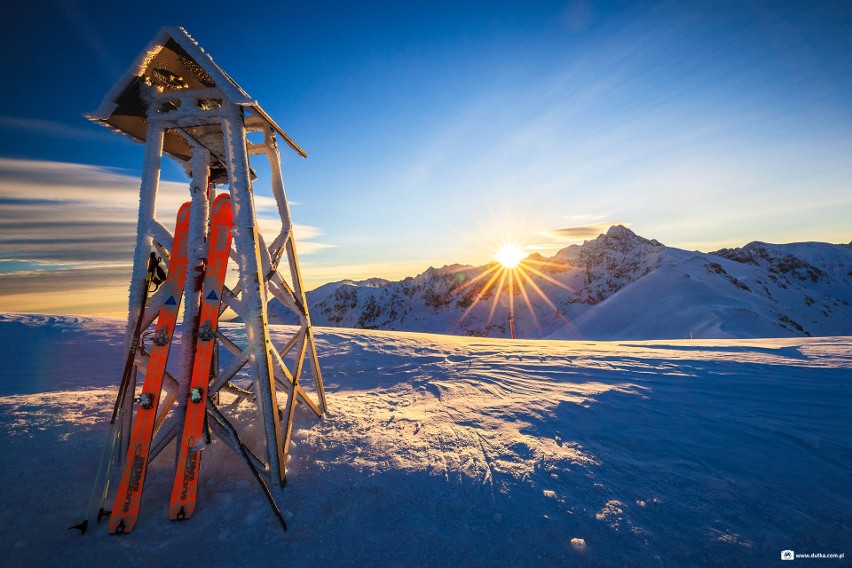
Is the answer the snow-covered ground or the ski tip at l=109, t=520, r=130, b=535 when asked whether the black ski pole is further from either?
the ski tip at l=109, t=520, r=130, b=535

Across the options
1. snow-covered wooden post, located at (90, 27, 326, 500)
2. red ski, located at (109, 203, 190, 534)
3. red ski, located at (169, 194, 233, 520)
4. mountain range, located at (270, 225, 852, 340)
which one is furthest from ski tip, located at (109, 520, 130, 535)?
mountain range, located at (270, 225, 852, 340)

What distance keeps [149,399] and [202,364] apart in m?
0.60

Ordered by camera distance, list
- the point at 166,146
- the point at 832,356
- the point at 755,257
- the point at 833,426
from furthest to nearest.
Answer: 1. the point at 755,257
2. the point at 832,356
3. the point at 166,146
4. the point at 833,426

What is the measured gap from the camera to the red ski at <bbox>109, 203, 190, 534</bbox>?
326 cm

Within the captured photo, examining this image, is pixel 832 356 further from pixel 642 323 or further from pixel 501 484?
pixel 642 323

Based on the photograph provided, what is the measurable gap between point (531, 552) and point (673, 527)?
144 cm

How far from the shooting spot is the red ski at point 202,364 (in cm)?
339

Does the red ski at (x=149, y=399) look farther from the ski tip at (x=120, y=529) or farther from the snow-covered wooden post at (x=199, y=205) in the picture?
the snow-covered wooden post at (x=199, y=205)

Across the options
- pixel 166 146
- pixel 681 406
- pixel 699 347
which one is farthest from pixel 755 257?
pixel 166 146

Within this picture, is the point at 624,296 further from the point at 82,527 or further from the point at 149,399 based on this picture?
the point at 82,527

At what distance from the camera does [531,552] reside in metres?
3.01

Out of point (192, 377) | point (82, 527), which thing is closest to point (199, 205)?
point (192, 377)

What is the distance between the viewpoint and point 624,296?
44562 mm

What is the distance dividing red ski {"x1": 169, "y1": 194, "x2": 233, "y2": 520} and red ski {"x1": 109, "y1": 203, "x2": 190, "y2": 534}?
0.34 m
